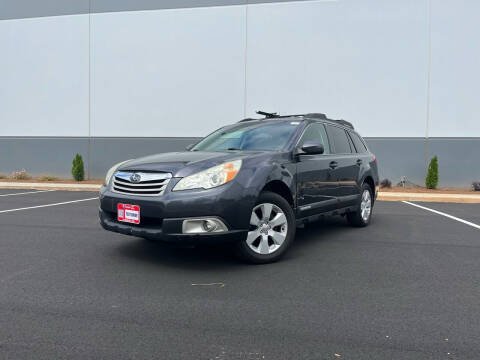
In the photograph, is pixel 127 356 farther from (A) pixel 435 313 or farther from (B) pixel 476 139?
(B) pixel 476 139

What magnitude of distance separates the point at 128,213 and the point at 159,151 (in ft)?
39.3

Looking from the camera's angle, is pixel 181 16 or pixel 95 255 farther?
pixel 181 16

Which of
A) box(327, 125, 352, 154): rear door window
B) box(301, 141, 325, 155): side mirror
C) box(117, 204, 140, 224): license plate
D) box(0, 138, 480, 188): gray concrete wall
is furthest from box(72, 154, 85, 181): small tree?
box(301, 141, 325, 155): side mirror

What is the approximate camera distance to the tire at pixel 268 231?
170 inches

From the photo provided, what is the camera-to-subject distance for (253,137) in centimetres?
525

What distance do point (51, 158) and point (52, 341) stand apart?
1606 cm

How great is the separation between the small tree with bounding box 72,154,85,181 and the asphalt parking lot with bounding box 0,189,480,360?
10641 mm

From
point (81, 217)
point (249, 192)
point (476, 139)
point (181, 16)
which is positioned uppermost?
point (181, 16)

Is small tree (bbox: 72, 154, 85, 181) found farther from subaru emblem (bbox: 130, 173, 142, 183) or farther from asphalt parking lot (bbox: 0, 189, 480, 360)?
subaru emblem (bbox: 130, 173, 142, 183)

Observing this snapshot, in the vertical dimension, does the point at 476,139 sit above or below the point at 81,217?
above

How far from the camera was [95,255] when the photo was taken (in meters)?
4.78

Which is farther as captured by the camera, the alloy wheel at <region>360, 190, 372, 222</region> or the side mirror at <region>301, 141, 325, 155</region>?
the alloy wheel at <region>360, 190, 372, 222</region>

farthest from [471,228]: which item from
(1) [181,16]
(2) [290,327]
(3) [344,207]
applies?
(1) [181,16]

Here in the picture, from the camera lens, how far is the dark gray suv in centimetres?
395
